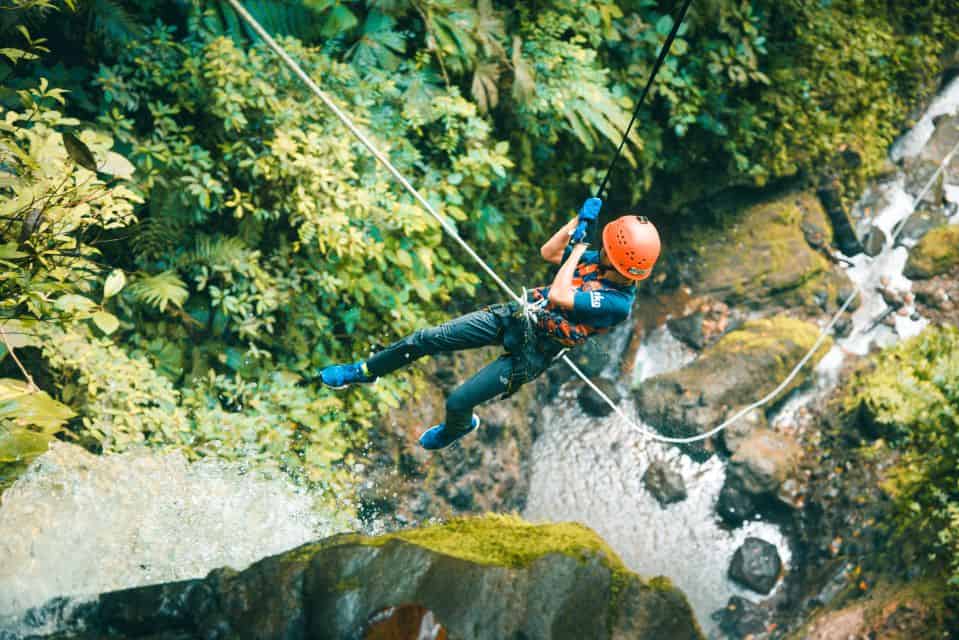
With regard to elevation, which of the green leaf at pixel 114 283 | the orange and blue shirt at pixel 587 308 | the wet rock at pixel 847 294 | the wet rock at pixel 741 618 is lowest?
the wet rock at pixel 741 618


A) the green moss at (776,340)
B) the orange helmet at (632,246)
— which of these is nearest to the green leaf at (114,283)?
the orange helmet at (632,246)

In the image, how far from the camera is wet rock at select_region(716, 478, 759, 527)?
7660 mm

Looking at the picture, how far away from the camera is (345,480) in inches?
223

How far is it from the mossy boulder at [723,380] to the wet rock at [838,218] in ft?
6.02

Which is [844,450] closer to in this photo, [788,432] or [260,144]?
[788,432]

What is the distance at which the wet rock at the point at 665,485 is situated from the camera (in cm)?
777

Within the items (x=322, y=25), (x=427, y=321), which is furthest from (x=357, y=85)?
(x=427, y=321)

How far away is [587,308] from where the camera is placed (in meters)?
4.18

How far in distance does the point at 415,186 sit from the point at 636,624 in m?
3.76

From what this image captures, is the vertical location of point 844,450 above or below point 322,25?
below

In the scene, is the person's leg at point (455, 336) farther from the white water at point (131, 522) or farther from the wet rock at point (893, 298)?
the wet rock at point (893, 298)

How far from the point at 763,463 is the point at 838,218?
404cm

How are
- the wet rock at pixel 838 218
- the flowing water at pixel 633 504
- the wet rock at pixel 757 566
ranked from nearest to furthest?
the wet rock at pixel 757 566 < the flowing water at pixel 633 504 < the wet rock at pixel 838 218

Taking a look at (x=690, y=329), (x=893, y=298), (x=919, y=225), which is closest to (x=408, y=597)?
(x=690, y=329)
